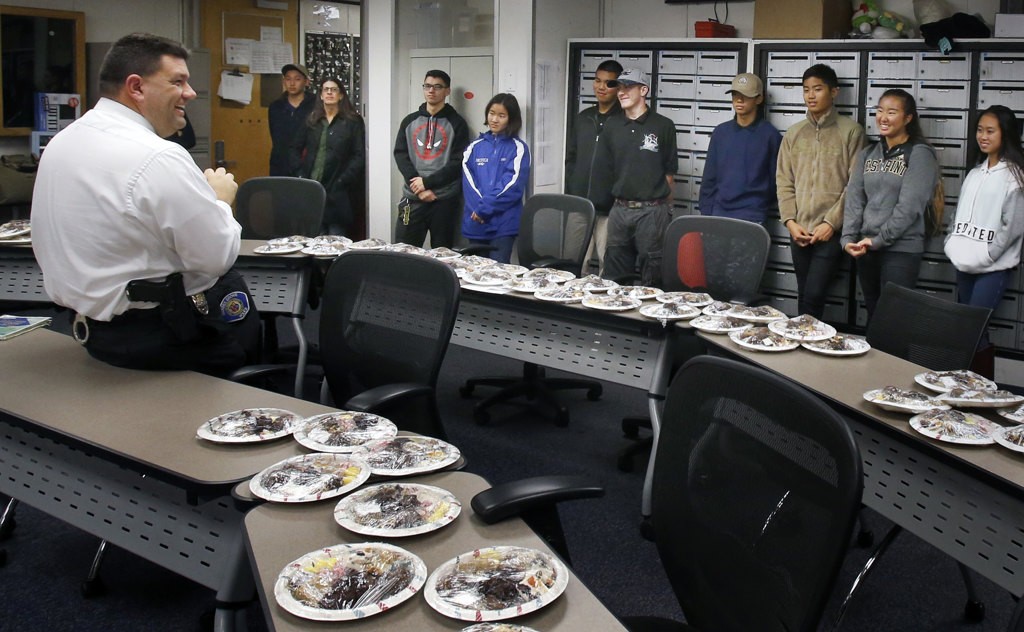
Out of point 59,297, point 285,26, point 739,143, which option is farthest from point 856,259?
point 285,26

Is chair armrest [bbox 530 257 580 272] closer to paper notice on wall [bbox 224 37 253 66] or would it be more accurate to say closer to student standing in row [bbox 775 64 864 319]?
student standing in row [bbox 775 64 864 319]

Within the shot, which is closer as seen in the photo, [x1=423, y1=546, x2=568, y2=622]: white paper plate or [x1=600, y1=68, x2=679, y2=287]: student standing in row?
[x1=423, y1=546, x2=568, y2=622]: white paper plate

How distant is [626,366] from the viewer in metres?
3.39

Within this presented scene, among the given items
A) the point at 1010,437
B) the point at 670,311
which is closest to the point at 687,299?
the point at 670,311

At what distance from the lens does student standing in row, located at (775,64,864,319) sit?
5082 mm

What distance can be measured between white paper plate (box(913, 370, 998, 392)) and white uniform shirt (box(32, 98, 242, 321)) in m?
1.87

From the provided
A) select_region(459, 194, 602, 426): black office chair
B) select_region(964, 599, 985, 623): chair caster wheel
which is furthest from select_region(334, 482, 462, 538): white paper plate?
select_region(459, 194, 602, 426): black office chair

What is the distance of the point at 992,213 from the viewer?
4504 millimetres

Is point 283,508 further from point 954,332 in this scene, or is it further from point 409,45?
point 409,45

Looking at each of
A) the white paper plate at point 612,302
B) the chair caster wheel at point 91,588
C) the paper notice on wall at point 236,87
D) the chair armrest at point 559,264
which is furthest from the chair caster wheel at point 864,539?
the paper notice on wall at point 236,87

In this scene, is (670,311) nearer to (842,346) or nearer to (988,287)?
(842,346)

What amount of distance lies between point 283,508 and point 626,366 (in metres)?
1.88

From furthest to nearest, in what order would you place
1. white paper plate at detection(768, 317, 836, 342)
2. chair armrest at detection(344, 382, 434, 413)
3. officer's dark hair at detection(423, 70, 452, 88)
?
1. officer's dark hair at detection(423, 70, 452, 88)
2. white paper plate at detection(768, 317, 836, 342)
3. chair armrest at detection(344, 382, 434, 413)

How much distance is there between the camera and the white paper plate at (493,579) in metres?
1.36
